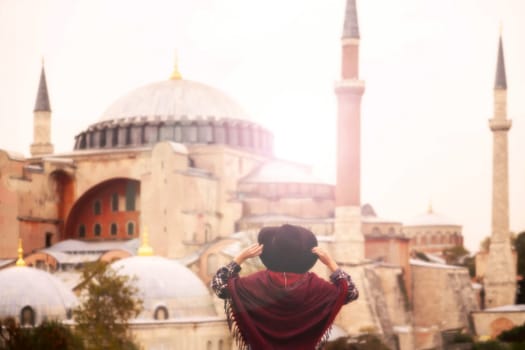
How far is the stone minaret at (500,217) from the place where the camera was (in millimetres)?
25312

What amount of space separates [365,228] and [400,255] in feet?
3.77

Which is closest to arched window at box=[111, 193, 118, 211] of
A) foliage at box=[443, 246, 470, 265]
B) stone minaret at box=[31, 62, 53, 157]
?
stone minaret at box=[31, 62, 53, 157]

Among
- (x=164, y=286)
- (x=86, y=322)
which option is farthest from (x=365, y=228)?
(x=86, y=322)

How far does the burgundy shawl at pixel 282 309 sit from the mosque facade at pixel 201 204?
15.0 metres

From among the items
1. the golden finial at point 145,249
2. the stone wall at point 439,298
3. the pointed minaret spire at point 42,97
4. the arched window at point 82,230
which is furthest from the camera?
the pointed minaret spire at point 42,97

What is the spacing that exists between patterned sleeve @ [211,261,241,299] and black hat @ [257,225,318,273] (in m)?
0.11

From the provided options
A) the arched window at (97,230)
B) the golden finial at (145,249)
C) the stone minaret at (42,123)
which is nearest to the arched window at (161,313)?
the golden finial at (145,249)

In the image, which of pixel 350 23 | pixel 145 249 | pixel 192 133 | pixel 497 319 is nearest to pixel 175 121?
pixel 192 133

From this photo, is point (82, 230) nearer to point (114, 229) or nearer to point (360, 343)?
point (114, 229)

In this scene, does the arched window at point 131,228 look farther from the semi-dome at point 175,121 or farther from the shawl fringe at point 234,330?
the shawl fringe at point 234,330

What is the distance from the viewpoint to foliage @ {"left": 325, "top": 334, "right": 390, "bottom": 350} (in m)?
18.3

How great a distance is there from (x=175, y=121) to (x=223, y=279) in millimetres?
21914

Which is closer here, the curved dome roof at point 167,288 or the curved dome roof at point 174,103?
the curved dome roof at point 167,288

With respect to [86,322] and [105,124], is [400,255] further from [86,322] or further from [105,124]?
[86,322]
